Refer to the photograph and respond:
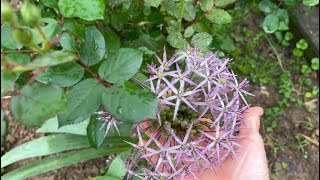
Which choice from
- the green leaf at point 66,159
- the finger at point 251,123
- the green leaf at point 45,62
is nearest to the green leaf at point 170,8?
the finger at point 251,123

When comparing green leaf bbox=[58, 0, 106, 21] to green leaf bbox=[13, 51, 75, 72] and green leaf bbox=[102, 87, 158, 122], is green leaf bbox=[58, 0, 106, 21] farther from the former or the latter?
green leaf bbox=[13, 51, 75, 72]

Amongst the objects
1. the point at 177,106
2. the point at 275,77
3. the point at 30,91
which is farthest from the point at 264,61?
the point at 30,91

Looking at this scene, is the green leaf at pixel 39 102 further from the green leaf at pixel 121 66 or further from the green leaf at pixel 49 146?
the green leaf at pixel 49 146

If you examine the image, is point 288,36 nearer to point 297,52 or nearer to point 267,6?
point 297,52

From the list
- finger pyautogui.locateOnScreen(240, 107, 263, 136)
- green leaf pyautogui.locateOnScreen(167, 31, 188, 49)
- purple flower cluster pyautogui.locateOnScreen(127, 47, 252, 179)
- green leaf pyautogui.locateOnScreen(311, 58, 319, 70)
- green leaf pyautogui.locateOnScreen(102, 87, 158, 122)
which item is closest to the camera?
green leaf pyautogui.locateOnScreen(102, 87, 158, 122)

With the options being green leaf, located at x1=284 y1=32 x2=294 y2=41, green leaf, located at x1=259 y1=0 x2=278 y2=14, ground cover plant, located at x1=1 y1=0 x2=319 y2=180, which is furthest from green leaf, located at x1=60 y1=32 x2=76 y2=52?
green leaf, located at x1=284 y1=32 x2=294 y2=41

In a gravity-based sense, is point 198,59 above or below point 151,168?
above

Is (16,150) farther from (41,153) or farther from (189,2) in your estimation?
(189,2)
